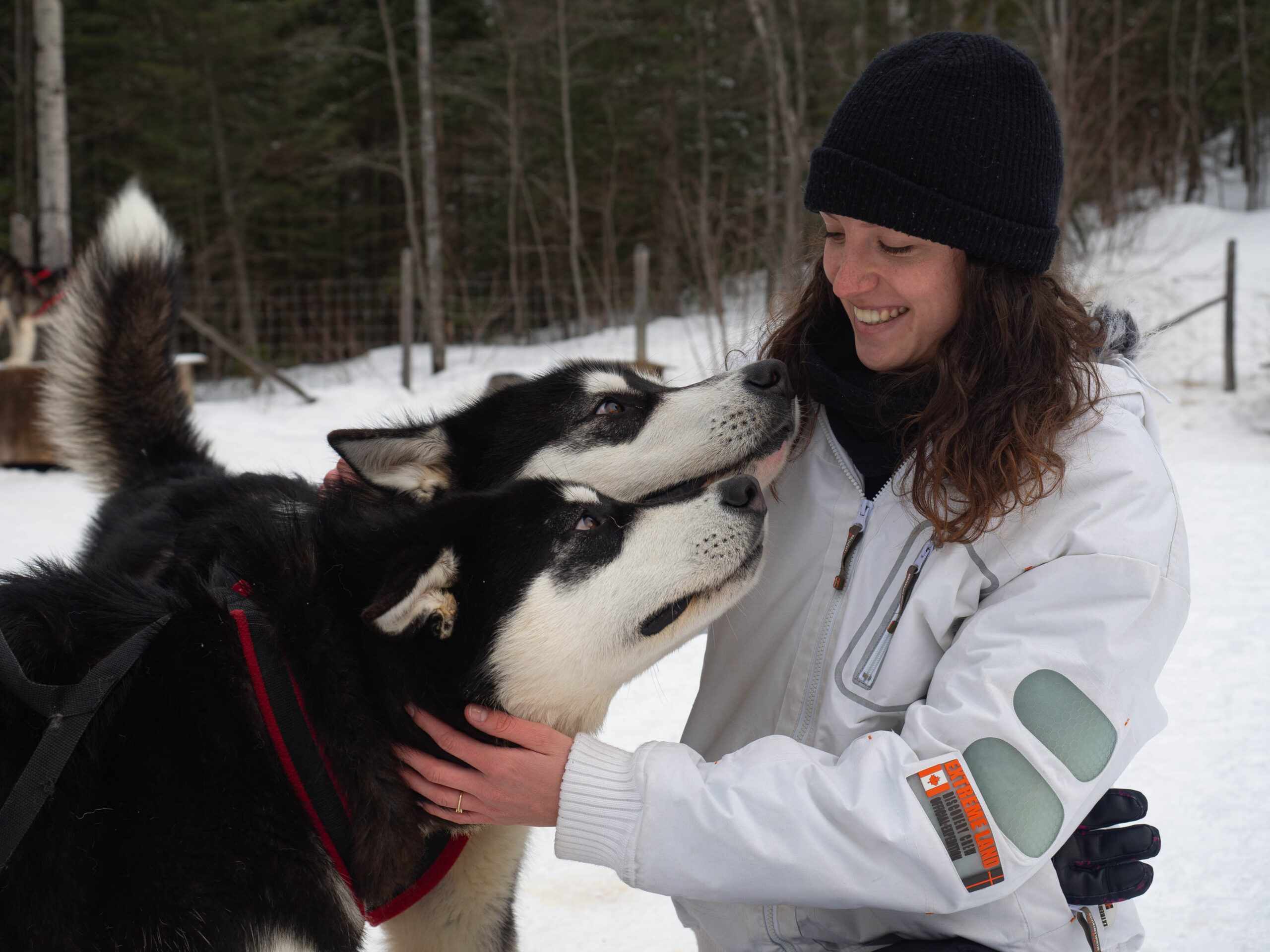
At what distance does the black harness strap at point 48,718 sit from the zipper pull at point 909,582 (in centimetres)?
116

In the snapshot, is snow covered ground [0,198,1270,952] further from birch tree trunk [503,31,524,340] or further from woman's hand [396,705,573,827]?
birch tree trunk [503,31,524,340]

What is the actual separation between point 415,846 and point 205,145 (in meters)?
17.3

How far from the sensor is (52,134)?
8.80m

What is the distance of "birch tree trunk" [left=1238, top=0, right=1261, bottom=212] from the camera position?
19.2 meters

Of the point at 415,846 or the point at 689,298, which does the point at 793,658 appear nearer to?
the point at 415,846

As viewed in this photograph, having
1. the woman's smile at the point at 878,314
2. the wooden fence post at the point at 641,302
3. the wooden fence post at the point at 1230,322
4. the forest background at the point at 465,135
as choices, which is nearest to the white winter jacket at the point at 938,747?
the woman's smile at the point at 878,314

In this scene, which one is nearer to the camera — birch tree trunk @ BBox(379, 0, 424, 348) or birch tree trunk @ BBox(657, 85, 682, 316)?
birch tree trunk @ BBox(379, 0, 424, 348)

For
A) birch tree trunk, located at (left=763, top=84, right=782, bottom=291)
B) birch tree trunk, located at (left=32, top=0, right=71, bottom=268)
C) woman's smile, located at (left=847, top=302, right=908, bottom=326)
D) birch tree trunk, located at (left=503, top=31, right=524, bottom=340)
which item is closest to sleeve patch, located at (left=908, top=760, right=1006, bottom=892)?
woman's smile, located at (left=847, top=302, right=908, bottom=326)

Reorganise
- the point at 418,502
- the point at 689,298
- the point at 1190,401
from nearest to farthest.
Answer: the point at 418,502
the point at 1190,401
the point at 689,298

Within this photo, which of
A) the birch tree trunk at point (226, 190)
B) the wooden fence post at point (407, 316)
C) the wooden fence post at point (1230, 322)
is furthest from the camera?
the birch tree trunk at point (226, 190)

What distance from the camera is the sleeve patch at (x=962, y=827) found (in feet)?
4.02

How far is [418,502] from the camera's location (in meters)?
1.86

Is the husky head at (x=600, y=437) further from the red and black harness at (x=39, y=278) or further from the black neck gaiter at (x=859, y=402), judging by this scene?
the red and black harness at (x=39, y=278)

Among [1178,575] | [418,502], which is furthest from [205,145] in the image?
[1178,575]
